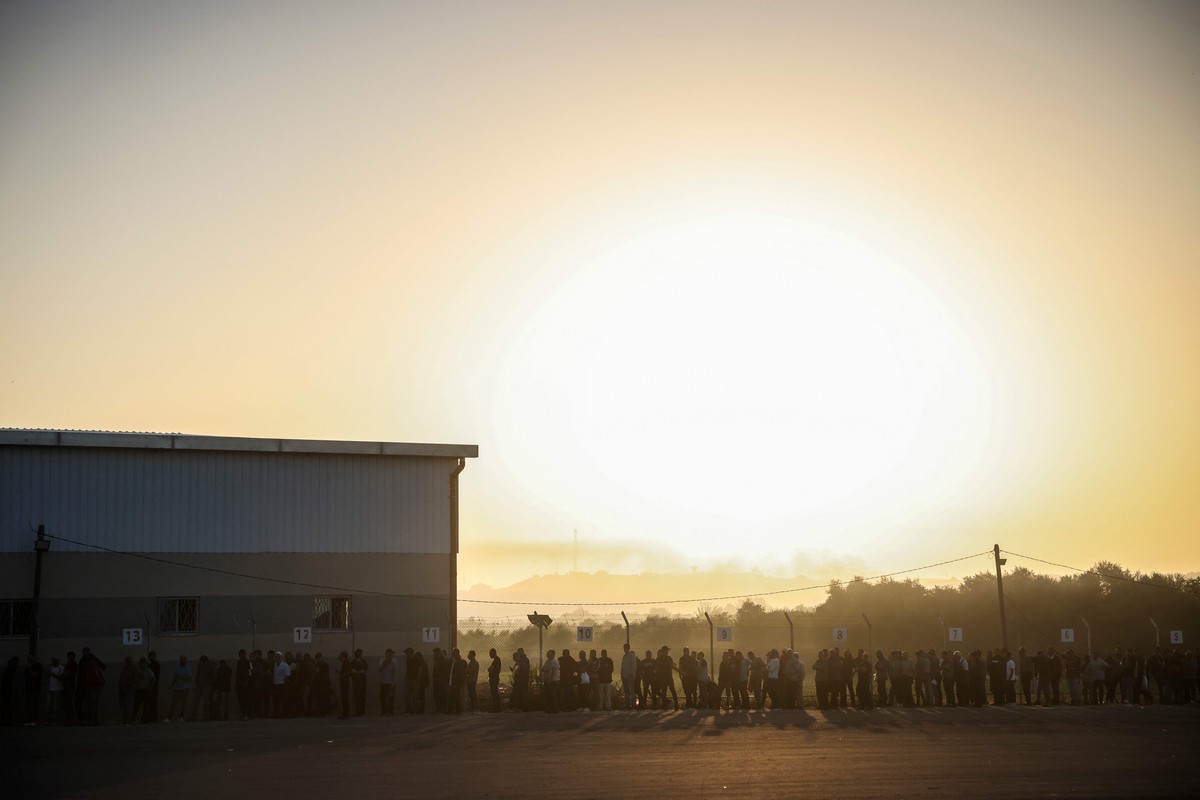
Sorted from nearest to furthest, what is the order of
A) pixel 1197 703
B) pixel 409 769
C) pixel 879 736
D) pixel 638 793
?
1. pixel 638 793
2. pixel 409 769
3. pixel 879 736
4. pixel 1197 703

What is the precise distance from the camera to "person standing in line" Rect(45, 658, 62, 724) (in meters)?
26.9

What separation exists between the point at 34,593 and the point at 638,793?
18.7 m

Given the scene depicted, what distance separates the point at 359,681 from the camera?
28.7 m

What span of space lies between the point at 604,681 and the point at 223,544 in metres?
10.6

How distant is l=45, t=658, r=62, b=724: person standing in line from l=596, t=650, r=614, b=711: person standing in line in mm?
13002

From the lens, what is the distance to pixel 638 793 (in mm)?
16156

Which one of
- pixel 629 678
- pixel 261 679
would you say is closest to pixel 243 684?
pixel 261 679

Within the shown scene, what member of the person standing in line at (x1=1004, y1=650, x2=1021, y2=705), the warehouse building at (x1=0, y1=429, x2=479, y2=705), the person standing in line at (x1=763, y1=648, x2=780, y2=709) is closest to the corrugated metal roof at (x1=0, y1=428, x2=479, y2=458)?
Answer: the warehouse building at (x1=0, y1=429, x2=479, y2=705)

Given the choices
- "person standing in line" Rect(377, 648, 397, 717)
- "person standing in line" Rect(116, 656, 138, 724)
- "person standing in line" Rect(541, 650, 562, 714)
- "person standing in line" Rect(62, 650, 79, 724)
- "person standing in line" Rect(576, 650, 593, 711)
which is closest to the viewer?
"person standing in line" Rect(62, 650, 79, 724)

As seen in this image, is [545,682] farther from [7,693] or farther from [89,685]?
[7,693]

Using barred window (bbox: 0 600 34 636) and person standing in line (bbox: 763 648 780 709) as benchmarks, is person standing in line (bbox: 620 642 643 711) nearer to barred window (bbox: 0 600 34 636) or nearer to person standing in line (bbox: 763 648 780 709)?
person standing in line (bbox: 763 648 780 709)

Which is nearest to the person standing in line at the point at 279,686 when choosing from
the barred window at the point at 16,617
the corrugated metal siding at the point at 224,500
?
the corrugated metal siding at the point at 224,500

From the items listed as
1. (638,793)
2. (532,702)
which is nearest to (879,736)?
(638,793)

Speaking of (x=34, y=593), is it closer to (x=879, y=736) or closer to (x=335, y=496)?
(x=335, y=496)
